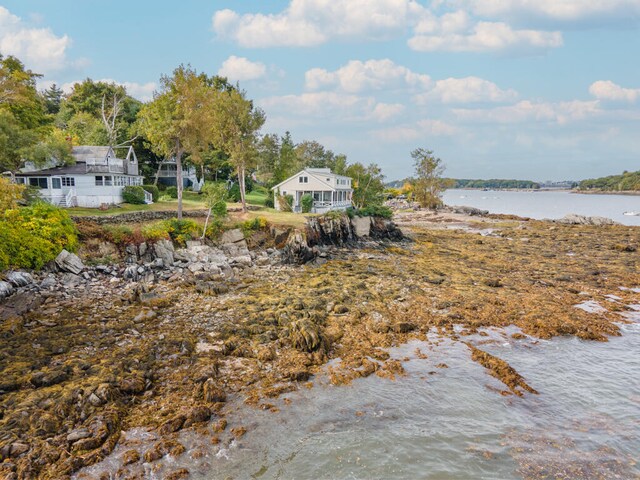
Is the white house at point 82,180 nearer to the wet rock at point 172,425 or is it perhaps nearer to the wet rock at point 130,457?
the wet rock at point 172,425

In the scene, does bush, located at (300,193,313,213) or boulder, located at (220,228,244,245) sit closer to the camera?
boulder, located at (220,228,244,245)

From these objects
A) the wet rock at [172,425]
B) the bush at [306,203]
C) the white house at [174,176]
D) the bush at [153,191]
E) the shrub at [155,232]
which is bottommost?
the wet rock at [172,425]

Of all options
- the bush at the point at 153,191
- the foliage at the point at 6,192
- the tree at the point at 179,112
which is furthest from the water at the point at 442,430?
the bush at the point at 153,191

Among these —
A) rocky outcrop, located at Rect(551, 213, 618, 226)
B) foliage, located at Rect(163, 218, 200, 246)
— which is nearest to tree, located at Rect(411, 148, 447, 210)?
rocky outcrop, located at Rect(551, 213, 618, 226)

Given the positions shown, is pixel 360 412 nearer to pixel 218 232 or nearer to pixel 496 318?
pixel 496 318

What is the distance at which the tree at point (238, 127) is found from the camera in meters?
40.9

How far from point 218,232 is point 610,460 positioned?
99.0 feet

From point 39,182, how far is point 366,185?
44945mm

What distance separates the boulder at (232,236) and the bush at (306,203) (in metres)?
19.2

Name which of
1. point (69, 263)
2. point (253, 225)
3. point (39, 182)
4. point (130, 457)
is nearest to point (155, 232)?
point (69, 263)

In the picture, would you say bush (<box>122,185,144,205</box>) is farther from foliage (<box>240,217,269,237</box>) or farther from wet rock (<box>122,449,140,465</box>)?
wet rock (<box>122,449,140,465</box>)

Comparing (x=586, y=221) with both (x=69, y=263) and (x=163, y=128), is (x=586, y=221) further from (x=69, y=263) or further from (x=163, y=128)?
(x=69, y=263)

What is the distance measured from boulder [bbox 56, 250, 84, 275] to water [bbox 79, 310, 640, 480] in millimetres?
17082

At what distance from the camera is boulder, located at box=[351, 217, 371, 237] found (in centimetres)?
4534
